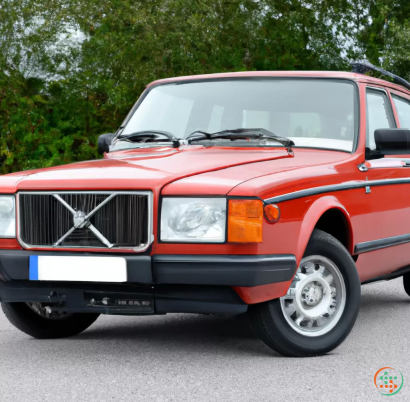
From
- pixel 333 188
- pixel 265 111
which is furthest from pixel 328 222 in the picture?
pixel 265 111

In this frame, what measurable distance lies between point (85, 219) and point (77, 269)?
0.95 feet

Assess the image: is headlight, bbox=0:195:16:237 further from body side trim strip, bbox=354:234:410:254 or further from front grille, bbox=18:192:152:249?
body side trim strip, bbox=354:234:410:254

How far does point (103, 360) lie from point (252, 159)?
1.55 meters

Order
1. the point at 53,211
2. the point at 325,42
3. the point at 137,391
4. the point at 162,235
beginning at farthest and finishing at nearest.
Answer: the point at 325,42 → the point at 53,211 → the point at 162,235 → the point at 137,391

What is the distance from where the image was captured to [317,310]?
5.08 metres

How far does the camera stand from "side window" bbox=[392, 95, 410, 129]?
22.5ft

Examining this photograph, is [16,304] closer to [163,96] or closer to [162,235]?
[162,235]

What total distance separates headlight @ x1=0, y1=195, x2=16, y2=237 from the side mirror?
8.27 ft

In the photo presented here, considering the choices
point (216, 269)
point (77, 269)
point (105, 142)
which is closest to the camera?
point (216, 269)

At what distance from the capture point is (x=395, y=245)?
20.3 ft

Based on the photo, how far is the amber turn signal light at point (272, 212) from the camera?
4.56 meters

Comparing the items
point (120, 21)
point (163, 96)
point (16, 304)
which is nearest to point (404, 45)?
point (120, 21)

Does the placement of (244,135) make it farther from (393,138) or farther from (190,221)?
(190,221)

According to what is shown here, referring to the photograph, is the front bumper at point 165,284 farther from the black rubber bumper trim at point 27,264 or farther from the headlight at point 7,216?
the headlight at point 7,216
